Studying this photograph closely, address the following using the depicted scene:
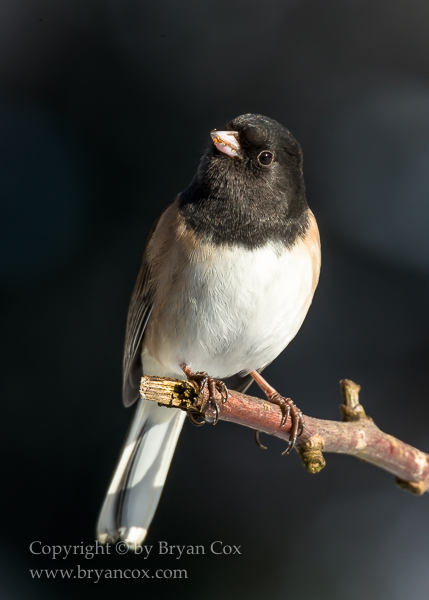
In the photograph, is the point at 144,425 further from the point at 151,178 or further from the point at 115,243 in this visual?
the point at 151,178

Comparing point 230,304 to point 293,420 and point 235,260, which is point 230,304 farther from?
point 293,420

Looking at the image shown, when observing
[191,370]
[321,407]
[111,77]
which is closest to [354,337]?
[321,407]

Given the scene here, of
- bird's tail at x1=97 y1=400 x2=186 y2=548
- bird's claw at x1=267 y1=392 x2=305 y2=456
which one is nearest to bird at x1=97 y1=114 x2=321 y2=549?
bird's claw at x1=267 y1=392 x2=305 y2=456

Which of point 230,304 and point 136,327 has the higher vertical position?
point 230,304

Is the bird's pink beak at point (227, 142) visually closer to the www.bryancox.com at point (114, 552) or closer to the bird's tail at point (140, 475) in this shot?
the bird's tail at point (140, 475)

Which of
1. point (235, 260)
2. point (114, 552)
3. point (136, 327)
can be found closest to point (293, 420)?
point (235, 260)

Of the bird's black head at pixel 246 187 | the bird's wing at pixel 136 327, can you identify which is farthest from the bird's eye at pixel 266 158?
the bird's wing at pixel 136 327
